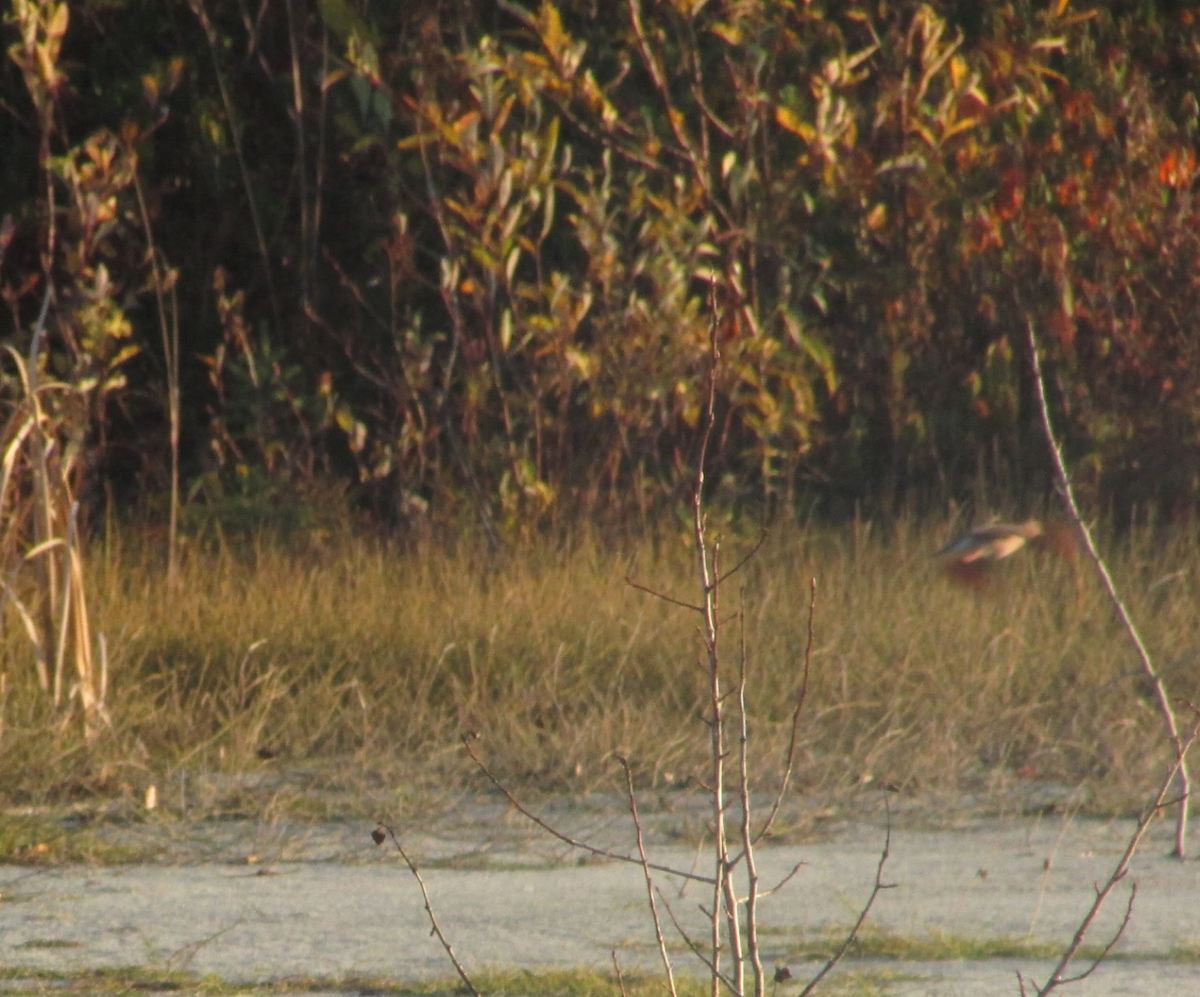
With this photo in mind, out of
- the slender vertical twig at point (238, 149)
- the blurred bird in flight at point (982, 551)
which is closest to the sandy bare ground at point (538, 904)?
the blurred bird in flight at point (982, 551)

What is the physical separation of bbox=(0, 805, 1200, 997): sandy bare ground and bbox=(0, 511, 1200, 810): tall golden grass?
0.37 m

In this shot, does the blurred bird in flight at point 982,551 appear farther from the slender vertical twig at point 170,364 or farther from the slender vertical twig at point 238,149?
the slender vertical twig at point 238,149

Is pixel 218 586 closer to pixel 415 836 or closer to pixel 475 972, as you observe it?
pixel 415 836

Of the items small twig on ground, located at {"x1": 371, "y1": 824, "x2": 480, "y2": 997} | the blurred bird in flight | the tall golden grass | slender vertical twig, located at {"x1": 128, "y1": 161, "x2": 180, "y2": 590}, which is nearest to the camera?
small twig on ground, located at {"x1": 371, "y1": 824, "x2": 480, "y2": 997}

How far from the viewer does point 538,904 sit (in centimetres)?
357

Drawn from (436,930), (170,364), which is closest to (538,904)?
(436,930)

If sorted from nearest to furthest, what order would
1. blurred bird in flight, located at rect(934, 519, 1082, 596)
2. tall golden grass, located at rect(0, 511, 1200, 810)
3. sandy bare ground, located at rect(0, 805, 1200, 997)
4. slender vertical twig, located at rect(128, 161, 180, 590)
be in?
sandy bare ground, located at rect(0, 805, 1200, 997), tall golden grass, located at rect(0, 511, 1200, 810), blurred bird in flight, located at rect(934, 519, 1082, 596), slender vertical twig, located at rect(128, 161, 180, 590)

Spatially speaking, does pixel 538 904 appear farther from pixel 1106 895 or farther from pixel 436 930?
pixel 436 930

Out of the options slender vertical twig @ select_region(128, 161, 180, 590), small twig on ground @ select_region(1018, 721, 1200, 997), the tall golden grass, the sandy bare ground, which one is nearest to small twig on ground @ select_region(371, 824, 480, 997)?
the sandy bare ground

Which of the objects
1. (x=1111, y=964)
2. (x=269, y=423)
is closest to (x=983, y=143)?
(x=269, y=423)

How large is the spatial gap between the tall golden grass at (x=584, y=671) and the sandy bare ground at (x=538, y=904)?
14.5 inches

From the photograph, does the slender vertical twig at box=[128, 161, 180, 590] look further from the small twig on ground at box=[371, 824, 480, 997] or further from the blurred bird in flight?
the small twig on ground at box=[371, 824, 480, 997]

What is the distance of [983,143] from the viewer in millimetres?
7957

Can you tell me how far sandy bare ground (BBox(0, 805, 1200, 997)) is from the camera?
3139 millimetres
